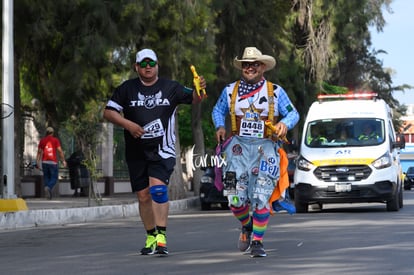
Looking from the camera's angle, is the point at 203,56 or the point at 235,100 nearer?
the point at 235,100

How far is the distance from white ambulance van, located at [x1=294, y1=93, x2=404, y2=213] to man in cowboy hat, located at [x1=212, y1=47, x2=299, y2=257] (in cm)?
970

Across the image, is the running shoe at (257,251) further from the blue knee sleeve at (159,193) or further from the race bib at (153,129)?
the race bib at (153,129)

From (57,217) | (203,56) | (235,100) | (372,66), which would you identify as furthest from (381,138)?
(372,66)

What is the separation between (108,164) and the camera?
32500 mm

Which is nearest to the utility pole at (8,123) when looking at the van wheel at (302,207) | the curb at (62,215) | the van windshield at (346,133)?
the curb at (62,215)

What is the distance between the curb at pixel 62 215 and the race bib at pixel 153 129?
636 centimetres

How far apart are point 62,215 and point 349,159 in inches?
226

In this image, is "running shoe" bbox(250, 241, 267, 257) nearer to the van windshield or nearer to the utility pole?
the utility pole

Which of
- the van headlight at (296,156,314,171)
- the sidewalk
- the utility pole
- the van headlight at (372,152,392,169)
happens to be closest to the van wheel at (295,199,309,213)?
the van headlight at (296,156,314,171)

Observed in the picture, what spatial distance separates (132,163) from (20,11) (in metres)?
10.8

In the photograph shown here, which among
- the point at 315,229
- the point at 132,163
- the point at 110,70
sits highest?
the point at 110,70

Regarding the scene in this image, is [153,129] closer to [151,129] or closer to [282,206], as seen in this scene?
[151,129]

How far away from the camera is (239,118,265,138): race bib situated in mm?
10344

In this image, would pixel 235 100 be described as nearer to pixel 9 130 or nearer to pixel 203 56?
pixel 9 130
